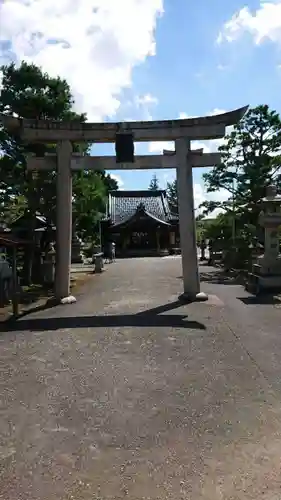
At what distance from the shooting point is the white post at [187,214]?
12.2 m

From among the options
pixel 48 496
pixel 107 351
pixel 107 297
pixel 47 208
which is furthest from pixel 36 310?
pixel 48 496

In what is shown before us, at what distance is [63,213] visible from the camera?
40.1ft

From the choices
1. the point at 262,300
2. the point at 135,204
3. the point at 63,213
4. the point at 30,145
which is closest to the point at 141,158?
the point at 63,213

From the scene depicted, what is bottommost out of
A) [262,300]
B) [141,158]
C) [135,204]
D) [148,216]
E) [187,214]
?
[262,300]

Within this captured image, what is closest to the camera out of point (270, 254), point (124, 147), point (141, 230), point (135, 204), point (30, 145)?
point (124, 147)

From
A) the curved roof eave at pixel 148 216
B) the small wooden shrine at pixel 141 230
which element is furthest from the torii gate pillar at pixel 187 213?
the curved roof eave at pixel 148 216

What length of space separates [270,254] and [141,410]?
10316mm

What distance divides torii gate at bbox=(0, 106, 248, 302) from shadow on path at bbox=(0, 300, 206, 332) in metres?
2.31

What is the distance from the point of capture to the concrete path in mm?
3467

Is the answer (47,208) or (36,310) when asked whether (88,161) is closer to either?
(36,310)

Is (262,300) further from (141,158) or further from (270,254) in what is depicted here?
(141,158)

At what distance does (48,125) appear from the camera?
12.2 metres

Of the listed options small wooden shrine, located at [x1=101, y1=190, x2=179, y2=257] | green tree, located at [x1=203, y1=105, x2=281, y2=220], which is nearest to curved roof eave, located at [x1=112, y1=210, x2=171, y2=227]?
small wooden shrine, located at [x1=101, y1=190, x2=179, y2=257]

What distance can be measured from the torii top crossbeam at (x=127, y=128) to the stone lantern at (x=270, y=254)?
3.38 meters
